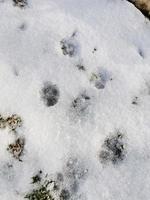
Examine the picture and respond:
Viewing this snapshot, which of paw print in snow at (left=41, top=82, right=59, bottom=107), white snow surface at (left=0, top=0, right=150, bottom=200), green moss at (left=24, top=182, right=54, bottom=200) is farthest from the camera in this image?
paw print in snow at (left=41, top=82, right=59, bottom=107)

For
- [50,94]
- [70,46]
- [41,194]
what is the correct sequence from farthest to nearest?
[70,46] → [50,94] → [41,194]

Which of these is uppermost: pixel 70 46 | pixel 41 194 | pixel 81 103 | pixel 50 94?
pixel 70 46

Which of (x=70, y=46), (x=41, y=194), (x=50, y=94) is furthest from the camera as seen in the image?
(x=70, y=46)

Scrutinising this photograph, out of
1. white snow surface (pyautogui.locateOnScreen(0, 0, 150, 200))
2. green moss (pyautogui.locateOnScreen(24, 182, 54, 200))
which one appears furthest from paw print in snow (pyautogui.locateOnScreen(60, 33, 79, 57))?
green moss (pyautogui.locateOnScreen(24, 182, 54, 200))

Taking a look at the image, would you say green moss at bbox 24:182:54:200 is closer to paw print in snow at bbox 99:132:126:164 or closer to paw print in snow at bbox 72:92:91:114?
paw print in snow at bbox 99:132:126:164

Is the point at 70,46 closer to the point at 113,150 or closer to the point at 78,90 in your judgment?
the point at 78,90

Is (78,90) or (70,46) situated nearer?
(78,90)

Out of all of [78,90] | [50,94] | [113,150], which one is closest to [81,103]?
[78,90]

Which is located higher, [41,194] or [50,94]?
[50,94]

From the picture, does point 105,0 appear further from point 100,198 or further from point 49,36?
point 100,198
